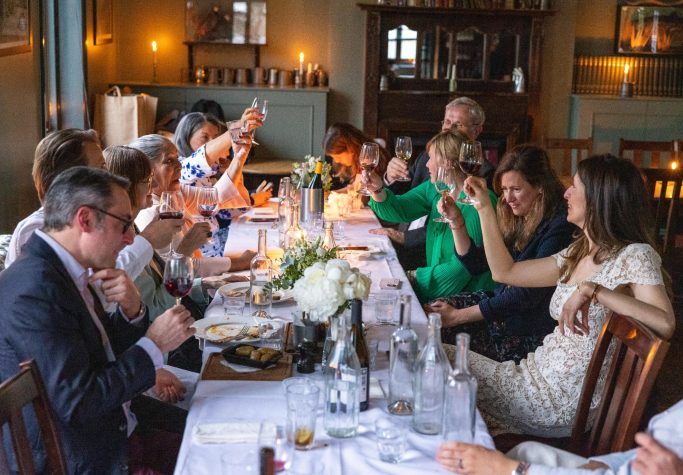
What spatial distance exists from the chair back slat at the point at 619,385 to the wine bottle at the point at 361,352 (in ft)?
2.18

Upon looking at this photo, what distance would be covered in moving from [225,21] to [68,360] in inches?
275

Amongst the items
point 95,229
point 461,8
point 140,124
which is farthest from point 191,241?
point 461,8

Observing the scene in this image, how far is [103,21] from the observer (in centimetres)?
747

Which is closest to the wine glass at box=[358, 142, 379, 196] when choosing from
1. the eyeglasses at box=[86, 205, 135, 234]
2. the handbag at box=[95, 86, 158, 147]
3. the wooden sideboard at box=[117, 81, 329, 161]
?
the eyeglasses at box=[86, 205, 135, 234]

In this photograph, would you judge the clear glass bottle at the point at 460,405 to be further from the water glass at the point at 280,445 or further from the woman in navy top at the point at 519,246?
the woman in navy top at the point at 519,246

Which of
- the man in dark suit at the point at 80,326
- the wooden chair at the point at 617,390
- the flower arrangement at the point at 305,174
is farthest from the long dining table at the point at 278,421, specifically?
the flower arrangement at the point at 305,174

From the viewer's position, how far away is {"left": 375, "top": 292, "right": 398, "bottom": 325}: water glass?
2.63 metres

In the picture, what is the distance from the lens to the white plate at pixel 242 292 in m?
2.88

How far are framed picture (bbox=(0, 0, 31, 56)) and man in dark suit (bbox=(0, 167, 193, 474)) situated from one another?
2763 mm

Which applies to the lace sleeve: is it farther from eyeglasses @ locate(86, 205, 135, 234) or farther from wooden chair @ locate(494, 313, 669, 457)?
eyeglasses @ locate(86, 205, 135, 234)

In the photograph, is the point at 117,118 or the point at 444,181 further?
the point at 117,118

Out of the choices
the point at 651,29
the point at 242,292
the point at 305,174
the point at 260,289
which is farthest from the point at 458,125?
the point at 651,29

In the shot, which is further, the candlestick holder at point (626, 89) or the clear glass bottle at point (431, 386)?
the candlestick holder at point (626, 89)

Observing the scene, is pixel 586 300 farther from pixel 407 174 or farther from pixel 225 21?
pixel 225 21
